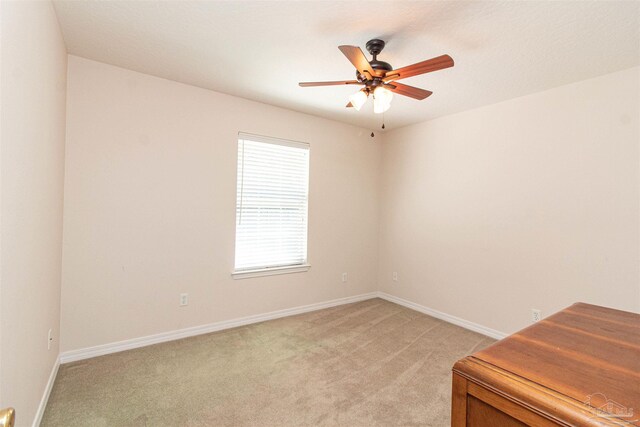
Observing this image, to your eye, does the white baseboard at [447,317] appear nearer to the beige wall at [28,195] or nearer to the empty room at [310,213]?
the empty room at [310,213]

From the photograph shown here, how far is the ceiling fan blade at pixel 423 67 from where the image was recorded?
174cm

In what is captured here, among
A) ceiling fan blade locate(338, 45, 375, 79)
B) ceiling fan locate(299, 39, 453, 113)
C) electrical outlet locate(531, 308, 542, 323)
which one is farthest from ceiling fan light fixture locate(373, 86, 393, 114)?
electrical outlet locate(531, 308, 542, 323)

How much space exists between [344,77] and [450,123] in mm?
1714

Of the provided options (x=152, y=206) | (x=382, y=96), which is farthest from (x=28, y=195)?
(x=382, y=96)

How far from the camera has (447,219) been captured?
3.79m

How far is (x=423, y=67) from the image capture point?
184cm

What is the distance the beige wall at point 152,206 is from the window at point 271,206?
11 cm

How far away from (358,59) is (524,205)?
241cm

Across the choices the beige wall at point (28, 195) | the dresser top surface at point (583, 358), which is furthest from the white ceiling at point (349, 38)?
the dresser top surface at point (583, 358)

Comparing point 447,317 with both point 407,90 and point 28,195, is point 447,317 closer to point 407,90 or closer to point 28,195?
point 407,90

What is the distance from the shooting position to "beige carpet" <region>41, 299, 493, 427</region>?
194 cm

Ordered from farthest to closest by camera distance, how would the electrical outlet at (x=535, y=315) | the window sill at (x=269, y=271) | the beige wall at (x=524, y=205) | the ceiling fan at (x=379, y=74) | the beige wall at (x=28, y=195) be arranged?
the window sill at (x=269, y=271) < the electrical outlet at (x=535, y=315) < the beige wall at (x=524, y=205) < the ceiling fan at (x=379, y=74) < the beige wall at (x=28, y=195)

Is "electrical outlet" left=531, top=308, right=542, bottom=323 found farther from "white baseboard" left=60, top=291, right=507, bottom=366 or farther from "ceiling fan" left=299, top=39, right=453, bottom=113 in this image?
"ceiling fan" left=299, top=39, right=453, bottom=113

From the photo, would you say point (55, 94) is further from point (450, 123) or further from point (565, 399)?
point (450, 123)
